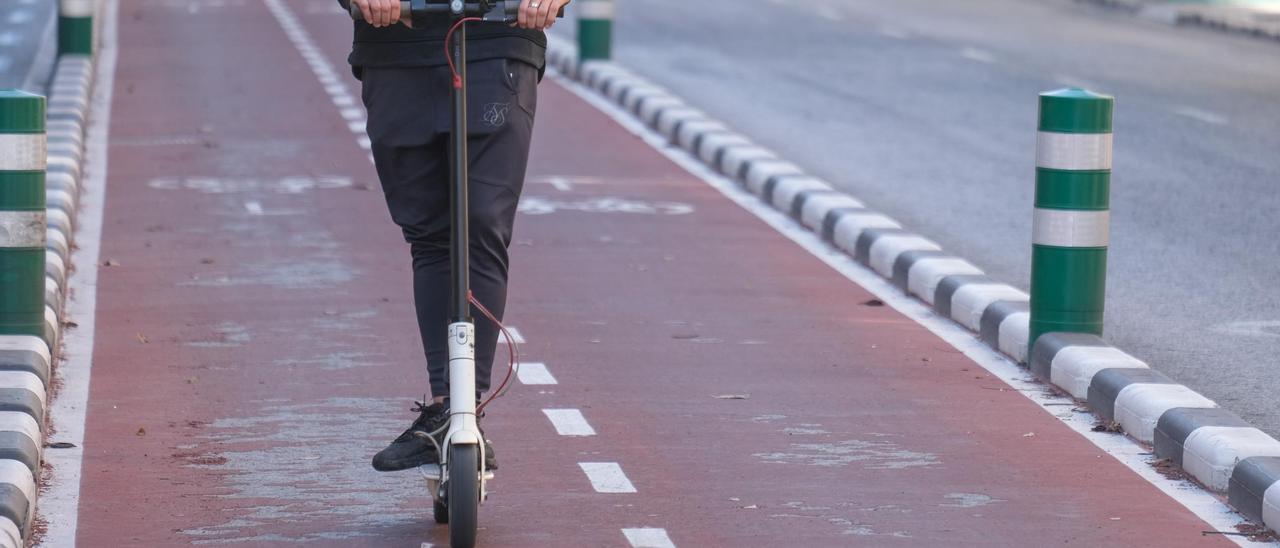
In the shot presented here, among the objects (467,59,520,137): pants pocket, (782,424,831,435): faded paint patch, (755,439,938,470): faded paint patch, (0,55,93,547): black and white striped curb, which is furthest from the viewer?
(782,424,831,435): faded paint patch

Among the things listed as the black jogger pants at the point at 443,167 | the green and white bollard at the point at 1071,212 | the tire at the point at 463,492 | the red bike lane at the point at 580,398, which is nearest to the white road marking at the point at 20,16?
the red bike lane at the point at 580,398

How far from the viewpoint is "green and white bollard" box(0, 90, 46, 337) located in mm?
7109

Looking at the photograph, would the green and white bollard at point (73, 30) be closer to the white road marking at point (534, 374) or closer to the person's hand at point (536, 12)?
the white road marking at point (534, 374)

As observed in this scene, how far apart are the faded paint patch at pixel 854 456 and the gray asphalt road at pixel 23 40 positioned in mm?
12151

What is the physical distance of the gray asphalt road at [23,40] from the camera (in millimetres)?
18891

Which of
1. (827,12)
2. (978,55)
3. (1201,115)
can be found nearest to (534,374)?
(1201,115)

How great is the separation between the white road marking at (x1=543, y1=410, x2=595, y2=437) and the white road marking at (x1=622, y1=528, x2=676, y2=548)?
1.08 m

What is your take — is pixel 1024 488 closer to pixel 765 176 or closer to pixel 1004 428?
pixel 1004 428

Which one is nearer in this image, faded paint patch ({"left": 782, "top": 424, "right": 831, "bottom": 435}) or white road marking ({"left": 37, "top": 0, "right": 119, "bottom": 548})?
white road marking ({"left": 37, "top": 0, "right": 119, "bottom": 548})

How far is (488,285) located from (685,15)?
73.5ft

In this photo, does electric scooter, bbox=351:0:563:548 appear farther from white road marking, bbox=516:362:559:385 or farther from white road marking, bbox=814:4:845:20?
white road marking, bbox=814:4:845:20

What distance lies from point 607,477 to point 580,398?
40.7 inches

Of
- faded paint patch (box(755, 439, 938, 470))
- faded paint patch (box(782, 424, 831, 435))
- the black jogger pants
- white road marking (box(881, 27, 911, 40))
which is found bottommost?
white road marking (box(881, 27, 911, 40))

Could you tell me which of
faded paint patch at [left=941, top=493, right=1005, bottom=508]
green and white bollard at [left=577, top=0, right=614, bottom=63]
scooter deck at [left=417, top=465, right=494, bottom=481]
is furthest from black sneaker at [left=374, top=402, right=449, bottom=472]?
green and white bollard at [left=577, top=0, right=614, bottom=63]
